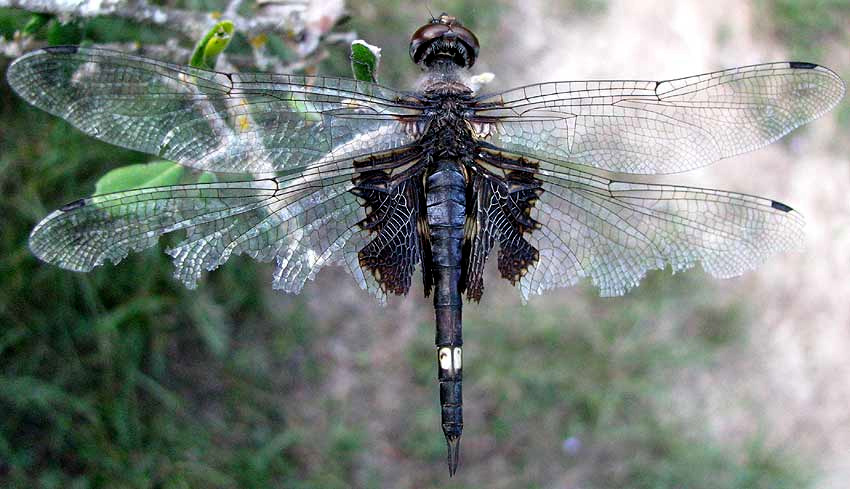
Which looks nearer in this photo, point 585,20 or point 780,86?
point 780,86

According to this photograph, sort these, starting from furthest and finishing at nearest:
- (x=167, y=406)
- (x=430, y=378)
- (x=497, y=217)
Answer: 1. (x=430, y=378)
2. (x=167, y=406)
3. (x=497, y=217)

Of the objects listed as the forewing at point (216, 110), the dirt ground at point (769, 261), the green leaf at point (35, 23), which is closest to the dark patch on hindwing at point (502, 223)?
the forewing at point (216, 110)

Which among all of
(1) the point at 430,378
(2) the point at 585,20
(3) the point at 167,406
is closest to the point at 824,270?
(2) the point at 585,20

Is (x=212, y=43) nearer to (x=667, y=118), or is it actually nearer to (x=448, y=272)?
(x=448, y=272)

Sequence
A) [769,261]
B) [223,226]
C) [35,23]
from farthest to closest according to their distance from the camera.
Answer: [769,261]
[35,23]
[223,226]

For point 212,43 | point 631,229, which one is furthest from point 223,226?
point 631,229

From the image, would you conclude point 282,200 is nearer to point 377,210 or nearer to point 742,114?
point 377,210
